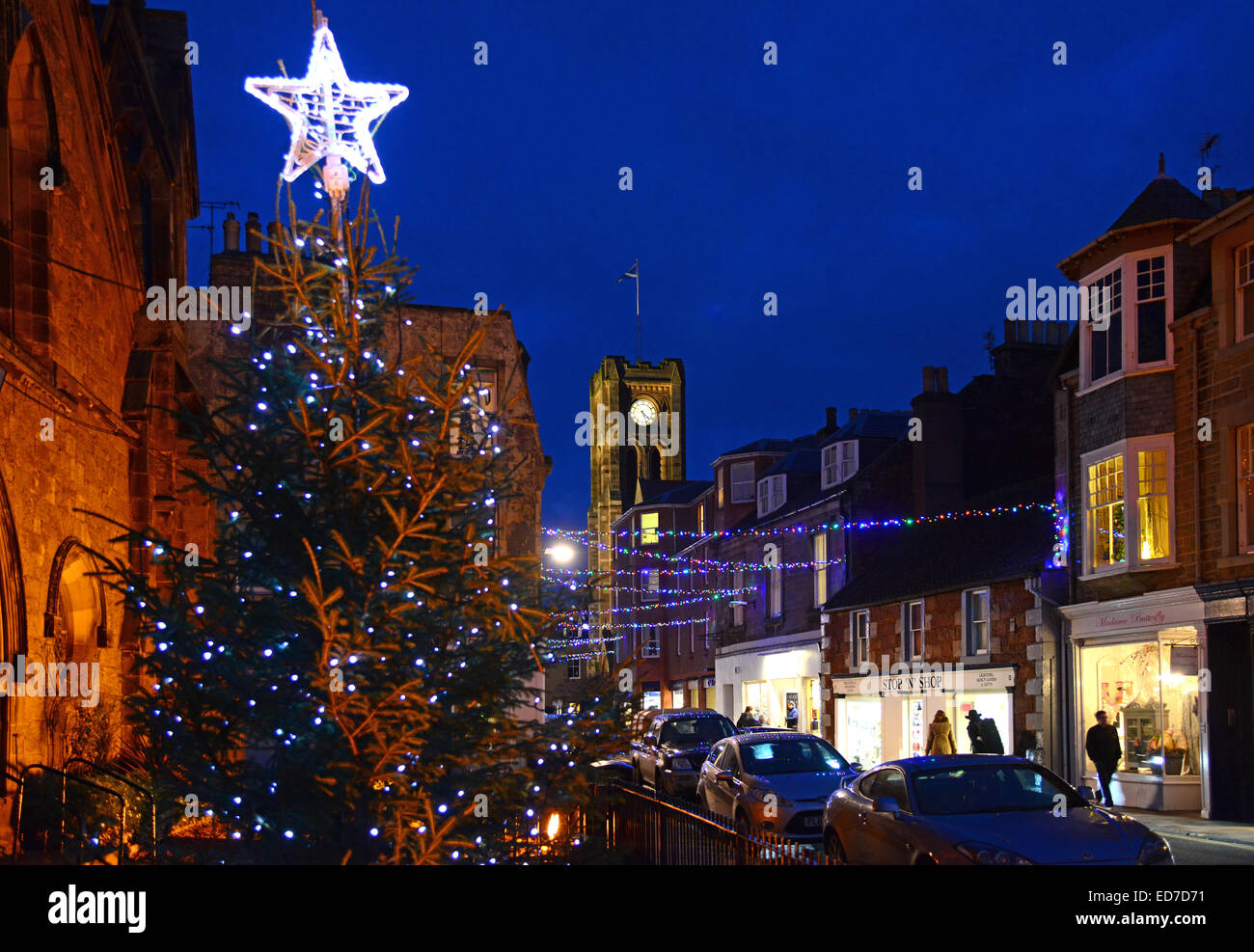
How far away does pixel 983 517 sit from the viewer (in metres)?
29.9

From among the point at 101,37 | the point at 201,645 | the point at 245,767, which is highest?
the point at 101,37

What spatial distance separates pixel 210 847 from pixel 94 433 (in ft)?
30.4

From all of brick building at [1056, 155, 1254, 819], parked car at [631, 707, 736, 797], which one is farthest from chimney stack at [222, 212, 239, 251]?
brick building at [1056, 155, 1254, 819]

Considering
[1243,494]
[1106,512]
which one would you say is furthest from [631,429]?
[1243,494]

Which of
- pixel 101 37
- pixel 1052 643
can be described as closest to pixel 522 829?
pixel 101 37

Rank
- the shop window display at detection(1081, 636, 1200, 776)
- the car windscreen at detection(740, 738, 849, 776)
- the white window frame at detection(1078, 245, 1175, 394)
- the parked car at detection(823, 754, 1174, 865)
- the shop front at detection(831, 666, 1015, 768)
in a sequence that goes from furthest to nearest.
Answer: the shop front at detection(831, 666, 1015, 768), the white window frame at detection(1078, 245, 1175, 394), the shop window display at detection(1081, 636, 1200, 776), the car windscreen at detection(740, 738, 849, 776), the parked car at detection(823, 754, 1174, 865)

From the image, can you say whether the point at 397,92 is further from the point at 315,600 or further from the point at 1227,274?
the point at 1227,274

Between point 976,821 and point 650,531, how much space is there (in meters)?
46.8

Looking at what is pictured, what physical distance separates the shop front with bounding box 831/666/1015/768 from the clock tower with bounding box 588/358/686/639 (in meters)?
56.3

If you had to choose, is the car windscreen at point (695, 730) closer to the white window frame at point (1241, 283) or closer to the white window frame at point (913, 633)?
the white window frame at point (913, 633)

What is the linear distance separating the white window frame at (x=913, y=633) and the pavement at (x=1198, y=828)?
9193 millimetres

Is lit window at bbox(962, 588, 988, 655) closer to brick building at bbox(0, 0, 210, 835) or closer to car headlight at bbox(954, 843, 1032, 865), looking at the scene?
brick building at bbox(0, 0, 210, 835)

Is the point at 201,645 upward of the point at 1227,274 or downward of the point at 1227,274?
downward

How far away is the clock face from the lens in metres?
95.6
